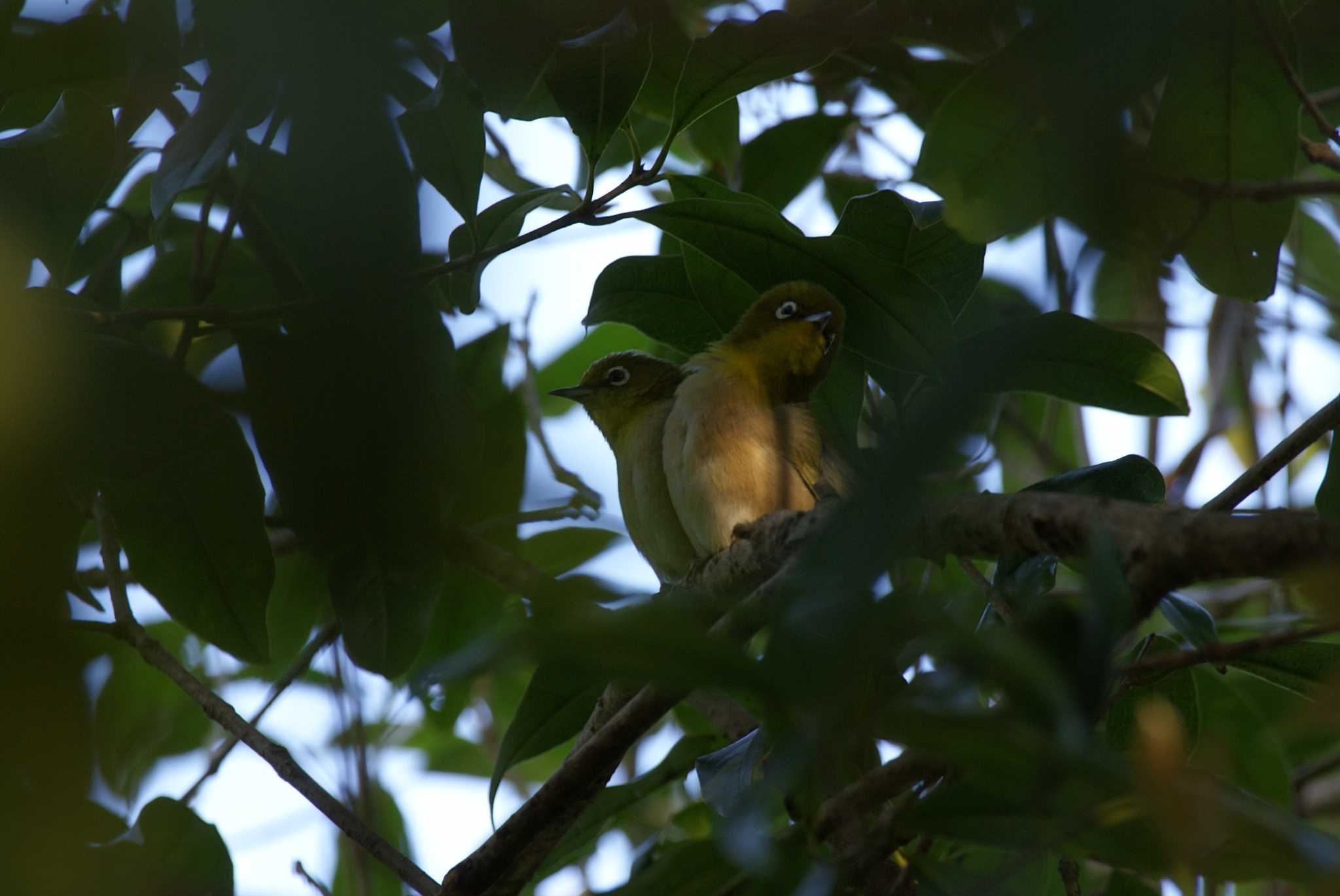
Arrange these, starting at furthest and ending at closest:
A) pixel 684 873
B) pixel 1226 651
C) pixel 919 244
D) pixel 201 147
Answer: pixel 919 244, pixel 201 147, pixel 684 873, pixel 1226 651

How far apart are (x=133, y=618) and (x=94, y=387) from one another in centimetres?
127

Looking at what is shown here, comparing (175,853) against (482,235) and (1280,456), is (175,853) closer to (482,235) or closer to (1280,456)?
(482,235)

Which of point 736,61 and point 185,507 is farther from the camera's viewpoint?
point 185,507

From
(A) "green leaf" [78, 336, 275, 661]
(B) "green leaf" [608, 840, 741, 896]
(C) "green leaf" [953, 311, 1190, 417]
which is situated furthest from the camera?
(C) "green leaf" [953, 311, 1190, 417]

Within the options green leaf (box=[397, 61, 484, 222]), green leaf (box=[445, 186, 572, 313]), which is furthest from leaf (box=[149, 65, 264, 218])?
green leaf (box=[445, 186, 572, 313])

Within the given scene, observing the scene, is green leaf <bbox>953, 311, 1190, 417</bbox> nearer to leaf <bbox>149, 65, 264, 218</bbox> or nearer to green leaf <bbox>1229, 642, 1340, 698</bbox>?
green leaf <bbox>1229, 642, 1340, 698</bbox>

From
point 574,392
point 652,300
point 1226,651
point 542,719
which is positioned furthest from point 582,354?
point 1226,651

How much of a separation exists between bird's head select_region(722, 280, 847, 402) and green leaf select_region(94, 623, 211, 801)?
99.6 inches

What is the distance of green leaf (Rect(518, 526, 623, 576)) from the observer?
15.6 ft

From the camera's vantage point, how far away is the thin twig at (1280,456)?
8.11 feet

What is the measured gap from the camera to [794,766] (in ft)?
4.55

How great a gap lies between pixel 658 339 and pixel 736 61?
133cm

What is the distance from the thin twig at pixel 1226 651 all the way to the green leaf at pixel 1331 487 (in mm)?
811

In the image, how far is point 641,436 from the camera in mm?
5098
